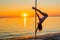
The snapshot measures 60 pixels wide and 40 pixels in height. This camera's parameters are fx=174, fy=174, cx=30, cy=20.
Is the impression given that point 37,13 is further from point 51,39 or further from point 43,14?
point 51,39

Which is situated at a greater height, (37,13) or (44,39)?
(37,13)

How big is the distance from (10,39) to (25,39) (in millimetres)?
752

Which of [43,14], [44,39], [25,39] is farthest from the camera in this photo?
[25,39]

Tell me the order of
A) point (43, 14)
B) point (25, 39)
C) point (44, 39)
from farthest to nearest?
point (25, 39), point (44, 39), point (43, 14)

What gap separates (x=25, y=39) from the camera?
8.79 metres

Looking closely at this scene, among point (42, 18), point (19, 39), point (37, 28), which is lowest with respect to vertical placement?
point (19, 39)

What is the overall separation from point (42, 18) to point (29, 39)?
597 cm

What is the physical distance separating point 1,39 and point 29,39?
1457 millimetres

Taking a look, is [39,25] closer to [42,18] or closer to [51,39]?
[42,18]

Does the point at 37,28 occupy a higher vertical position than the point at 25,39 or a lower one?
higher

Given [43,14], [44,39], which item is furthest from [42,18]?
[44,39]

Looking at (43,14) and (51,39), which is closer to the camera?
(43,14)

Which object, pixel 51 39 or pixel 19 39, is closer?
pixel 51 39

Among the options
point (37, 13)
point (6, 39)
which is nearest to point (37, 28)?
point (37, 13)
